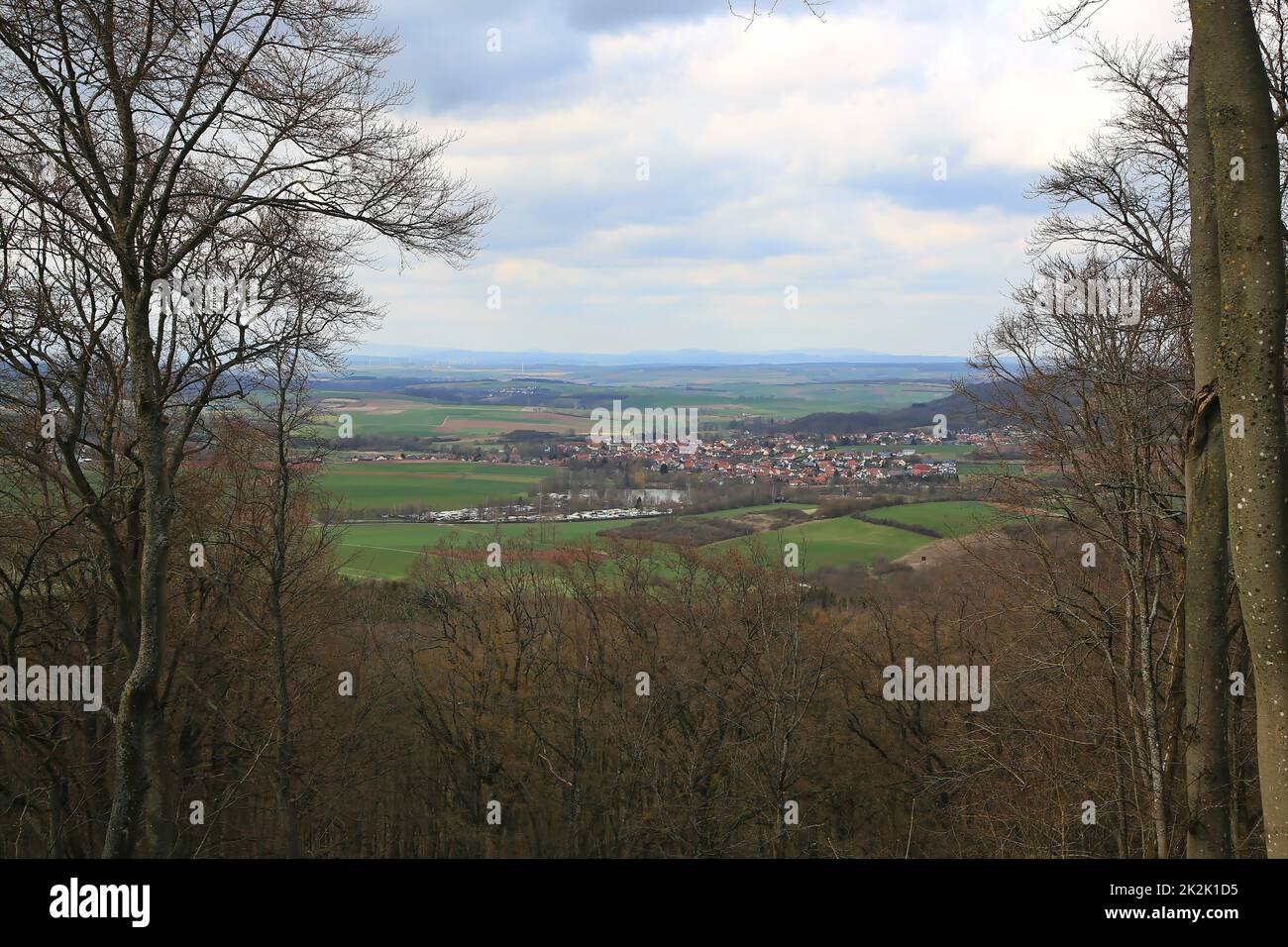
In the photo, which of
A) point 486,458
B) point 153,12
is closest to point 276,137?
point 153,12

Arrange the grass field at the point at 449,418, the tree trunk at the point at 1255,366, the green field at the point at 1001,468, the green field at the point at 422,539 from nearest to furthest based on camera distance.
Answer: the tree trunk at the point at 1255,366 < the green field at the point at 1001,468 < the green field at the point at 422,539 < the grass field at the point at 449,418

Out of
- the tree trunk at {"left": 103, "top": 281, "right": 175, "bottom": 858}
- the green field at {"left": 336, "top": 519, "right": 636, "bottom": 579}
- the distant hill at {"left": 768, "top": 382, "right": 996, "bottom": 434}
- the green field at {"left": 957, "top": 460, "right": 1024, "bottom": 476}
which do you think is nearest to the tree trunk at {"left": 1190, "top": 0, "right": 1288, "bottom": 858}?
the tree trunk at {"left": 103, "top": 281, "right": 175, "bottom": 858}

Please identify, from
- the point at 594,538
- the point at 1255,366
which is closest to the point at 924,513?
the point at 594,538

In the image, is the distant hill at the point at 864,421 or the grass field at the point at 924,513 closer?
the grass field at the point at 924,513

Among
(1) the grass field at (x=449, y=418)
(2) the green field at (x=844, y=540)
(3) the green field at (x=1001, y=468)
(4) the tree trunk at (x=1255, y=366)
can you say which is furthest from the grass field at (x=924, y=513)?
(4) the tree trunk at (x=1255, y=366)

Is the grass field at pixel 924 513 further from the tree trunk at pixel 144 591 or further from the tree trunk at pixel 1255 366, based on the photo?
the tree trunk at pixel 144 591

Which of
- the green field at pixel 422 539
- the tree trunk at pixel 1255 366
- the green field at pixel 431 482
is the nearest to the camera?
the tree trunk at pixel 1255 366
